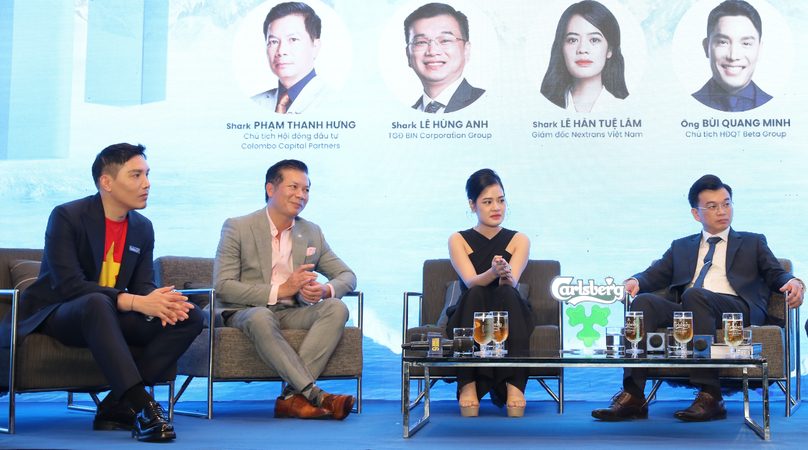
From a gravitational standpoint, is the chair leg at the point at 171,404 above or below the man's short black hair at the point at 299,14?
below

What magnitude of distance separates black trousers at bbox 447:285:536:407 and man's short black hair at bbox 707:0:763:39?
216 centimetres

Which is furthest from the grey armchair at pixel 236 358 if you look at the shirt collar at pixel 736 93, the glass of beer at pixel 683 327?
the shirt collar at pixel 736 93

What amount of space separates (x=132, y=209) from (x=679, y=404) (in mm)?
2683

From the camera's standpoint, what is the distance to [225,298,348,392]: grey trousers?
10.4 ft

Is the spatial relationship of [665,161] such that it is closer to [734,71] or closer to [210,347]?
[734,71]

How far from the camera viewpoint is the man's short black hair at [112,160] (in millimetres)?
3076

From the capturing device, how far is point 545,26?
14.9 ft

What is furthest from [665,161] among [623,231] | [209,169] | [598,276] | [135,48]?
[135,48]

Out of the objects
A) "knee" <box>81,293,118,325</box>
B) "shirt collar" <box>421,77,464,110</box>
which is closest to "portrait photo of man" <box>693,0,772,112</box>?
"shirt collar" <box>421,77,464,110</box>

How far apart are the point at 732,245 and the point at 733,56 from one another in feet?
4.38

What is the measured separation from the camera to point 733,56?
4438 millimetres

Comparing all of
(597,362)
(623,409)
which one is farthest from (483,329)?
(623,409)

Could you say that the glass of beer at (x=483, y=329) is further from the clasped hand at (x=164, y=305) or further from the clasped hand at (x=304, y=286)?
the clasped hand at (x=164, y=305)

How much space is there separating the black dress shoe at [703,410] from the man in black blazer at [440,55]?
2142 mm
